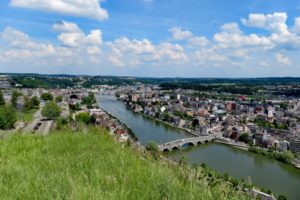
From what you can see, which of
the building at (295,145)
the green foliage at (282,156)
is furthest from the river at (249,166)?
the building at (295,145)

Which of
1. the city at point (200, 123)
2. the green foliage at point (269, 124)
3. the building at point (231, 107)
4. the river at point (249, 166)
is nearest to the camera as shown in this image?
the river at point (249, 166)

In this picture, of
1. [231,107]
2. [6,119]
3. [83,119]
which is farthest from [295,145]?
[231,107]

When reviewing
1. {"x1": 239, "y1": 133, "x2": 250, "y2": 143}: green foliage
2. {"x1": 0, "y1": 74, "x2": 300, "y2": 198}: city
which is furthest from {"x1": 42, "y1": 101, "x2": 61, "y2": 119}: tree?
{"x1": 239, "y1": 133, "x2": 250, "y2": 143}: green foliage

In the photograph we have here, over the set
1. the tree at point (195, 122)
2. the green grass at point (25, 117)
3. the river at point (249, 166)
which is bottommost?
the tree at point (195, 122)

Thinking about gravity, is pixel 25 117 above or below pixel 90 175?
Result: below

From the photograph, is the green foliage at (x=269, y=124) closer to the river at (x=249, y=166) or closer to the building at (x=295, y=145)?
the building at (x=295, y=145)

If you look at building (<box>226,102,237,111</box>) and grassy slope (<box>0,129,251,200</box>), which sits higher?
grassy slope (<box>0,129,251,200</box>)

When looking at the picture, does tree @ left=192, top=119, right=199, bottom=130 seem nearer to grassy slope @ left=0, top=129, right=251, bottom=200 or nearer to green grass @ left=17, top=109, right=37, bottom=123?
green grass @ left=17, top=109, right=37, bottom=123

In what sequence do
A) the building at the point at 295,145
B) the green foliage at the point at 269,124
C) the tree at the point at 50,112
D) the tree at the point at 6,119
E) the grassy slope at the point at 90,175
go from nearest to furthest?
the grassy slope at the point at 90,175 < the tree at the point at 6,119 < the building at the point at 295,145 < the tree at the point at 50,112 < the green foliage at the point at 269,124

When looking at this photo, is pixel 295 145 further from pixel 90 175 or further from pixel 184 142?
pixel 90 175
